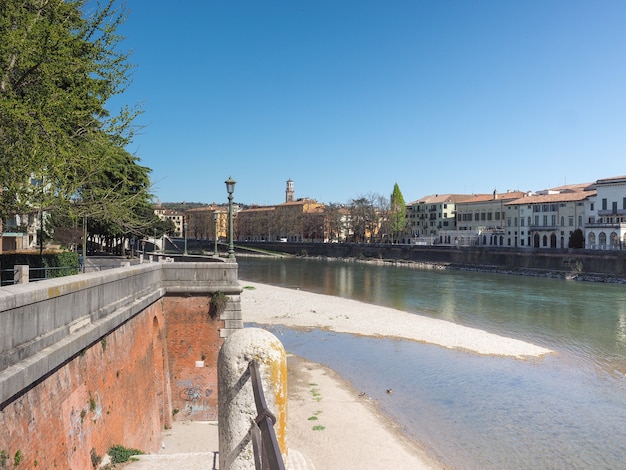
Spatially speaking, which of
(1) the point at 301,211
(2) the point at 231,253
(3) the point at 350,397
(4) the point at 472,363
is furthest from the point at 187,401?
(1) the point at 301,211

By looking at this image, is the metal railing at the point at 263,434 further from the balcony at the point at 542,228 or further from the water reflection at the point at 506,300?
the balcony at the point at 542,228

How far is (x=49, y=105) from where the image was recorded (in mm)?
11547

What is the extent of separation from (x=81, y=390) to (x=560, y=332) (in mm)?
29787

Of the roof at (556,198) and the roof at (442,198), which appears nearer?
the roof at (556,198)

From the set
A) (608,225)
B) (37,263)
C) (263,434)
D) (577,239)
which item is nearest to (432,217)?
(577,239)

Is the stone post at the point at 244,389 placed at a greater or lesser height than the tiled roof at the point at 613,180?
lesser

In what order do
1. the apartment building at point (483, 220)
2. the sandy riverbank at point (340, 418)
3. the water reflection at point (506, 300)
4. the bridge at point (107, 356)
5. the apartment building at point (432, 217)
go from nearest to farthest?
1. the bridge at point (107, 356)
2. the sandy riverbank at point (340, 418)
3. the water reflection at point (506, 300)
4. the apartment building at point (483, 220)
5. the apartment building at point (432, 217)

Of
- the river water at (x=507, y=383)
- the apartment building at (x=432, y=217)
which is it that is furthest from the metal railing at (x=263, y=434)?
the apartment building at (x=432, y=217)

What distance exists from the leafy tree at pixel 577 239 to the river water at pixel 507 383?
34139 millimetres

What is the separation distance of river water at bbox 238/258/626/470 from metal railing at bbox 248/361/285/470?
13.3m

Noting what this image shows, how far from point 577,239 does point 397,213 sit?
44336mm

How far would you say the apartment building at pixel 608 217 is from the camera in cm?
6994

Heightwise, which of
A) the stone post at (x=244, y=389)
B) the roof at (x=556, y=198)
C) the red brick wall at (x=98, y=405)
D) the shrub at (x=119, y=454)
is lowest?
the shrub at (x=119, y=454)

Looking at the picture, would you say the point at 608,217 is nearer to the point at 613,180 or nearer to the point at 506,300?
the point at 613,180
